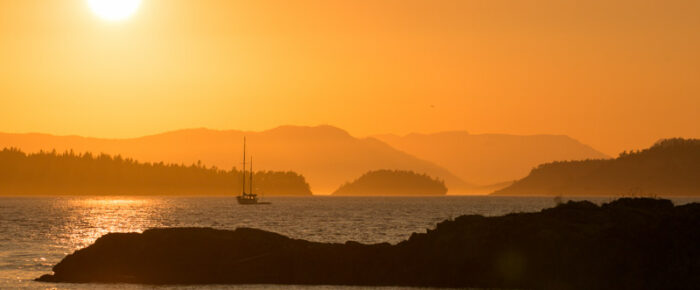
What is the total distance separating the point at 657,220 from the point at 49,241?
59261 millimetres

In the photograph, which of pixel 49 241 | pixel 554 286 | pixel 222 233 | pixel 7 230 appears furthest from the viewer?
pixel 7 230

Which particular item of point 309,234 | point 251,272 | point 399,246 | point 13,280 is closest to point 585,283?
point 399,246

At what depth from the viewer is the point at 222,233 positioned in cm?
6259

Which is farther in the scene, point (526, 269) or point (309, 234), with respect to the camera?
point (309, 234)

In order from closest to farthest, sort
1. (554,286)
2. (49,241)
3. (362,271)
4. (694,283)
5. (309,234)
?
(694,283), (554,286), (362,271), (49,241), (309,234)

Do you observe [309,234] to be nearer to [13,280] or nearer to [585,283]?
[13,280]

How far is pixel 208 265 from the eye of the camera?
191ft

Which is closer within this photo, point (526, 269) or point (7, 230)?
point (526, 269)

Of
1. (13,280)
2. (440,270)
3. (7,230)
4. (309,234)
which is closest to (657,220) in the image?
(440,270)

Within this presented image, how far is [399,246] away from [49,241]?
46660 millimetres

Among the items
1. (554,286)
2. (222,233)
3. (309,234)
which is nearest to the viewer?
(554,286)

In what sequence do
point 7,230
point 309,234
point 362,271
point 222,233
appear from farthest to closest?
point 7,230 < point 309,234 < point 222,233 < point 362,271

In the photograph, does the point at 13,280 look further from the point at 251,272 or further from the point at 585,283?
the point at 585,283

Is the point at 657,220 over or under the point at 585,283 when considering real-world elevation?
over
